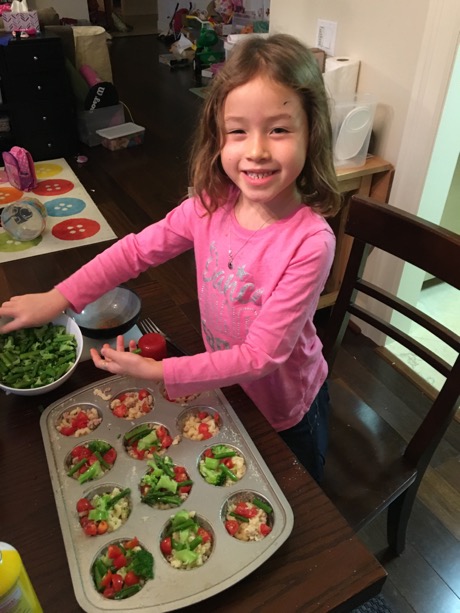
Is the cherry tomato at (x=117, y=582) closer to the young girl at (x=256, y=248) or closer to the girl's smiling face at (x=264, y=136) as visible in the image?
the young girl at (x=256, y=248)

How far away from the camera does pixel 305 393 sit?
41.9 inches

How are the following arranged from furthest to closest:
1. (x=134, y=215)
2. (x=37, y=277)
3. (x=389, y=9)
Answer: (x=134, y=215), (x=37, y=277), (x=389, y=9)

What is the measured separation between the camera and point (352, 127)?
1845 millimetres

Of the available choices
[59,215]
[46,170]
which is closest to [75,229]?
[59,215]

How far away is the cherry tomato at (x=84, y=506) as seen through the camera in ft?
2.24

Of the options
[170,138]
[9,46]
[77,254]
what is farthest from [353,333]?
[9,46]

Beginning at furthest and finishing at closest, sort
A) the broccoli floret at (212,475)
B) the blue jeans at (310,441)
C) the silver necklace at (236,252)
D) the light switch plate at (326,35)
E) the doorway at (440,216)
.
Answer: the light switch plate at (326,35), the doorway at (440,216), the blue jeans at (310,441), the silver necklace at (236,252), the broccoli floret at (212,475)

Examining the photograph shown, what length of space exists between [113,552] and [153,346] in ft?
1.10

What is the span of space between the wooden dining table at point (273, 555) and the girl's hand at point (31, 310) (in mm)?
125

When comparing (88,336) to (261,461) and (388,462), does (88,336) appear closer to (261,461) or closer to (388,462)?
(261,461)

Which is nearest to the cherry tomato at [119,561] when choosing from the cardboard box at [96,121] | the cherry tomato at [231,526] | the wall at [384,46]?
the cherry tomato at [231,526]

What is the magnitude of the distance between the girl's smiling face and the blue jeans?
1.59ft

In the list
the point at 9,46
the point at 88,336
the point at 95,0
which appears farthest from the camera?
the point at 95,0

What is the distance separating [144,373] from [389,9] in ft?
5.20
